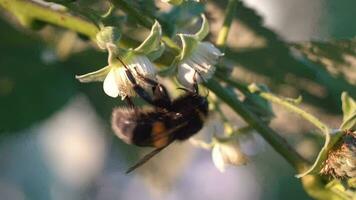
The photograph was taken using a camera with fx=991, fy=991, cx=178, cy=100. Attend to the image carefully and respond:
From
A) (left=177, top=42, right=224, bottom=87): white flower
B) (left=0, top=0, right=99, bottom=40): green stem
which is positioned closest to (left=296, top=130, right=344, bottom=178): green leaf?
(left=177, top=42, right=224, bottom=87): white flower

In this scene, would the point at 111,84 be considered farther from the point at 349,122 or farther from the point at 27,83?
the point at 27,83

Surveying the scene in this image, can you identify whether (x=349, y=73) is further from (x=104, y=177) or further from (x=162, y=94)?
(x=104, y=177)

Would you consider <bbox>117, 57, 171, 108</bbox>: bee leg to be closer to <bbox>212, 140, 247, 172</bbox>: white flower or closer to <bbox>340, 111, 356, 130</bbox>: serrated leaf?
<bbox>212, 140, 247, 172</bbox>: white flower

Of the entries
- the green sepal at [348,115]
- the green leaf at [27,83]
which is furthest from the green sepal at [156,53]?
the green leaf at [27,83]

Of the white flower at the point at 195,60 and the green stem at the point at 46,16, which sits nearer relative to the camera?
the white flower at the point at 195,60

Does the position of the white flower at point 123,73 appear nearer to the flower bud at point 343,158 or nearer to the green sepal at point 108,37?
the green sepal at point 108,37

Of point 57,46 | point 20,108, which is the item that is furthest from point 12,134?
point 57,46
